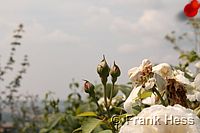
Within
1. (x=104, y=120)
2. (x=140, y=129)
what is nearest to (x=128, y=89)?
(x=104, y=120)

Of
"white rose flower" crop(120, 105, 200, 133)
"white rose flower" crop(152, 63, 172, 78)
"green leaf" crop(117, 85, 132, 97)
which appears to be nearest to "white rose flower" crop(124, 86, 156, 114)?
"white rose flower" crop(152, 63, 172, 78)

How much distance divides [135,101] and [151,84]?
8 cm

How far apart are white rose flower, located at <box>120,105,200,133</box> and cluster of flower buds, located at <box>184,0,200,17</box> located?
2.01ft

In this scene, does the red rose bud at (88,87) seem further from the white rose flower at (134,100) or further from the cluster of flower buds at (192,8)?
the cluster of flower buds at (192,8)

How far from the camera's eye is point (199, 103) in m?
1.10

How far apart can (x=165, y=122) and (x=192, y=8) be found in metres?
0.64

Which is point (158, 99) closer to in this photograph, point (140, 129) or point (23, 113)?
point (140, 129)

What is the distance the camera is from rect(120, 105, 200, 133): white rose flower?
781 millimetres

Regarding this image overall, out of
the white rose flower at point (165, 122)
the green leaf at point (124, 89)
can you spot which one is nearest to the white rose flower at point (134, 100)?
the white rose flower at point (165, 122)

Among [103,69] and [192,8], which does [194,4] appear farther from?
[103,69]

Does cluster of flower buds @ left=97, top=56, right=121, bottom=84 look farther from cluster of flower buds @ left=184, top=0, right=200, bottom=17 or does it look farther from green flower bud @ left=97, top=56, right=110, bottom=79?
cluster of flower buds @ left=184, top=0, right=200, bottom=17

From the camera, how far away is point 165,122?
793mm

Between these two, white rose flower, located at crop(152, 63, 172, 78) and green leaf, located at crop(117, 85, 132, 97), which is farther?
green leaf, located at crop(117, 85, 132, 97)

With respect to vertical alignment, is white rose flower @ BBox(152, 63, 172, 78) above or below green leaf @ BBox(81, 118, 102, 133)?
above
